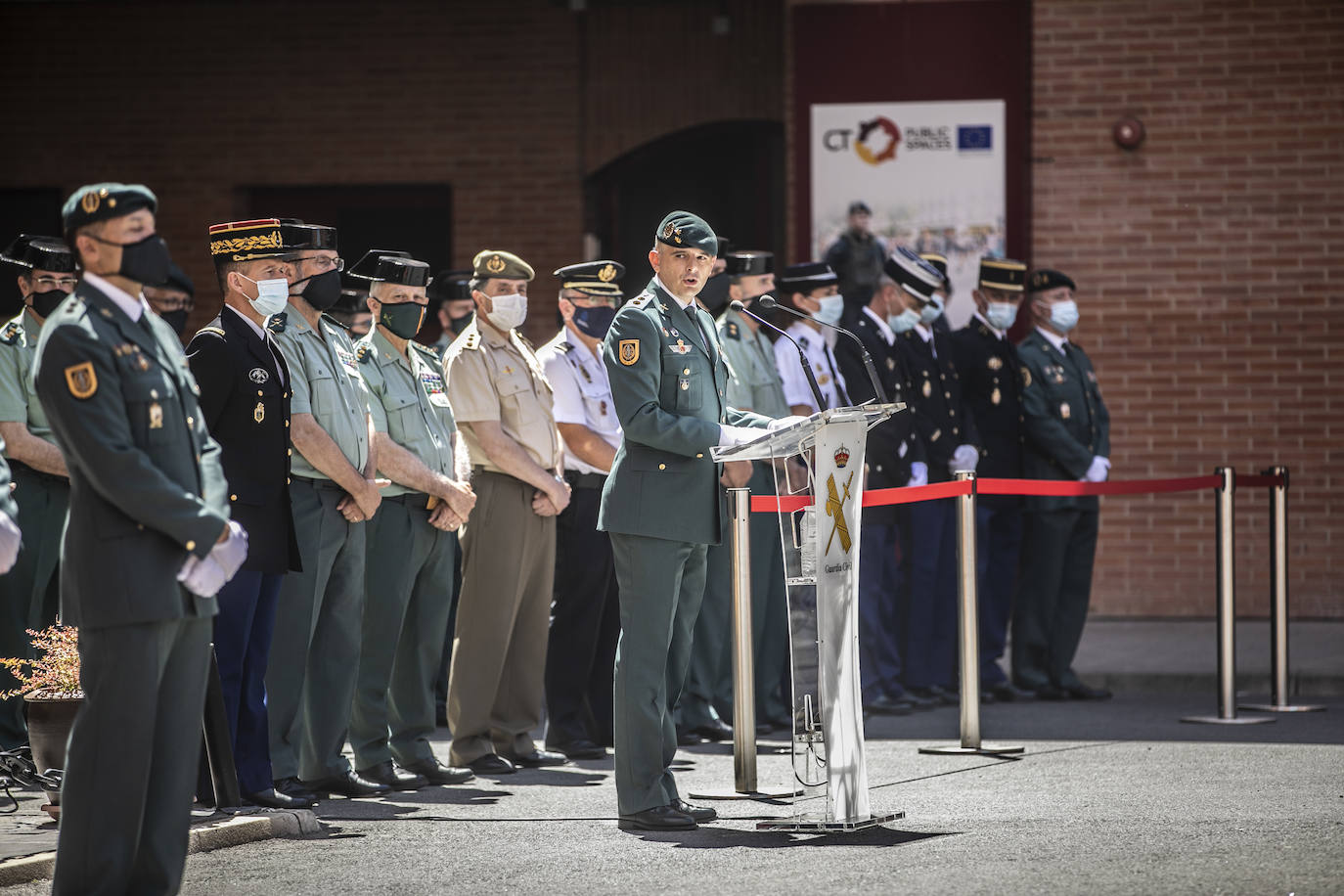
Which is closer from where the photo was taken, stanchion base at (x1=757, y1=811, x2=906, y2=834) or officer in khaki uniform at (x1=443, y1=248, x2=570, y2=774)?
stanchion base at (x1=757, y1=811, x2=906, y2=834)

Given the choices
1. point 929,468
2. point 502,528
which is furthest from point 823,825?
point 929,468

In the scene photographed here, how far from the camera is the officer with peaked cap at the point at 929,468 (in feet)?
31.7

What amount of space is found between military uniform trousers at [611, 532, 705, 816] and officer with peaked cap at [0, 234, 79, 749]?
9.06ft

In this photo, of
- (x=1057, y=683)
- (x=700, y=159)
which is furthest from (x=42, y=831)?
(x=700, y=159)

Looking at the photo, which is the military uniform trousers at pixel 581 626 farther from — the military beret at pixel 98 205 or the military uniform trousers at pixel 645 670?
the military beret at pixel 98 205

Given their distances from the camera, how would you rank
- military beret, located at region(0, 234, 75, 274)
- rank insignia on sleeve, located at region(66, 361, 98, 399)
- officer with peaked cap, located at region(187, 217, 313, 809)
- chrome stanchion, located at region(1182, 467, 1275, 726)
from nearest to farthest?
rank insignia on sleeve, located at region(66, 361, 98, 399), officer with peaked cap, located at region(187, 217, 313, 809), military beret, located at region(0, 234, 75, 274), chrome stanchion, located at region(1182, 467, 1275, 726)

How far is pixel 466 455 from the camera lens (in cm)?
781

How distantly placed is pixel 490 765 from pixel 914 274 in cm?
380

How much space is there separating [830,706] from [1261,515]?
7063 millimetres

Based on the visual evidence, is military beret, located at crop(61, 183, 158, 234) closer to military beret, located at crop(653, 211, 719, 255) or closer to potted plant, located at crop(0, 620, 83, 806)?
potted plant, located at crop(0, 620, 83, 806)

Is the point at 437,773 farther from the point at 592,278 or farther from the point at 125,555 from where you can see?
the point at 125,555

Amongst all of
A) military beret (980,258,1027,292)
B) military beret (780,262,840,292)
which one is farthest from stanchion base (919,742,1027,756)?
military beret (980,258,1027,292)

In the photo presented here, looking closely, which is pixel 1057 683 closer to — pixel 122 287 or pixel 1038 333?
pixel 1038 333

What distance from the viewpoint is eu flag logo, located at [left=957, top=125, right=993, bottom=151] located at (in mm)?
12125
